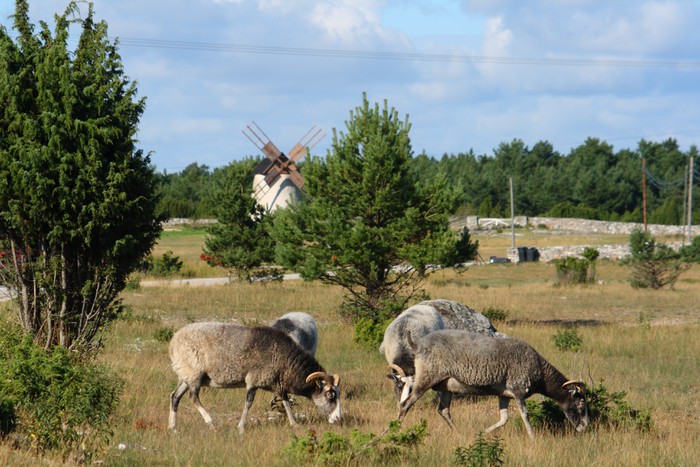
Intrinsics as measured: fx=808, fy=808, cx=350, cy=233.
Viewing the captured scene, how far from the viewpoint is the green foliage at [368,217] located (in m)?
23.4

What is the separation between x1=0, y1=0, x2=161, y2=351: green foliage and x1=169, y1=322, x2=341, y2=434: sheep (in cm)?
353

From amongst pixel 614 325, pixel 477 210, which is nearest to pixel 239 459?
pixel 614 325

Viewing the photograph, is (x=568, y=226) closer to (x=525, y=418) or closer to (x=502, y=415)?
(x=502, y=415)

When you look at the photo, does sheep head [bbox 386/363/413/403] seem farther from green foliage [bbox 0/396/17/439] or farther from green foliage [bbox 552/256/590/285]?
green foliage [bbox 552/256/590/285]

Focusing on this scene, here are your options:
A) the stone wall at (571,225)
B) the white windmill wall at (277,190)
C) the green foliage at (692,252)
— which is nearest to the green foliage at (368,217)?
the green foliage at (692,252)

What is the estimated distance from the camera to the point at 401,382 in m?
13.0

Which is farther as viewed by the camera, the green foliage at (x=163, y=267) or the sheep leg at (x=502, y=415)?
the green foliage at (x=163, y=267)

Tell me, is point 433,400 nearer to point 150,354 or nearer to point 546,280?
point 150,354

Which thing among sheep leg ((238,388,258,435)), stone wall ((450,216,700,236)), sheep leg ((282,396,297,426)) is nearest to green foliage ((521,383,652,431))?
sheep leg ((282,396,297,426))

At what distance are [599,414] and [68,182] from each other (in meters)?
9.27

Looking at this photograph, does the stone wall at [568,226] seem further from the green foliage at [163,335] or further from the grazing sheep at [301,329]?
the grazing sheep at [301,329]

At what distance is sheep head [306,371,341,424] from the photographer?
11281 millimetres

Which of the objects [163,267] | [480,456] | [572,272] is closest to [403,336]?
[480,456]

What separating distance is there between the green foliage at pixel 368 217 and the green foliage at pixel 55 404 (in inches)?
554
